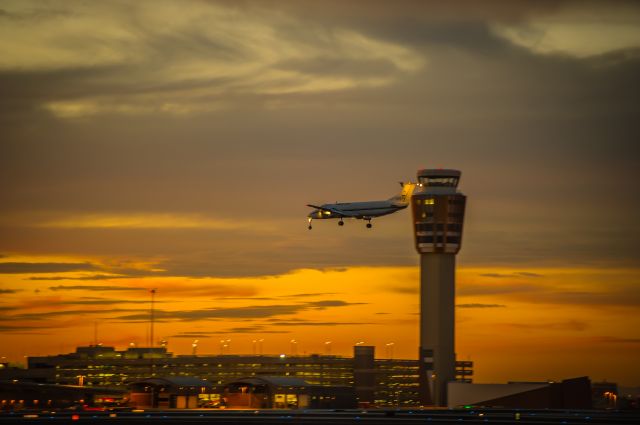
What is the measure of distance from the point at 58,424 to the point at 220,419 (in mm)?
27500

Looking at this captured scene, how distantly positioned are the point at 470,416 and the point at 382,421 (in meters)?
20.2

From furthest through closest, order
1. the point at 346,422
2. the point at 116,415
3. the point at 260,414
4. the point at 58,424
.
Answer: the point at 260,414 < the point at 116,415 < the point at 346,422 < the point at 58,424

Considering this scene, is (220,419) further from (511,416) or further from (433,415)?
(511,416)

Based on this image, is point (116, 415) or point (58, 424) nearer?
point (58, 424)

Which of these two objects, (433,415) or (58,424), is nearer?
(58,424)

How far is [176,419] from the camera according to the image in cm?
16125

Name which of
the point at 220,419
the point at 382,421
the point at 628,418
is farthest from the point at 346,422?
the point at 628,418

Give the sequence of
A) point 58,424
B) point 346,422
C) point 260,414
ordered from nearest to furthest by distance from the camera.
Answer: point 58,424
point 346,422
point 260,414

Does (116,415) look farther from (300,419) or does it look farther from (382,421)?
Result: (382,421)

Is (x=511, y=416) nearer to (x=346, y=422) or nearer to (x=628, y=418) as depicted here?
(x=628, y=418)

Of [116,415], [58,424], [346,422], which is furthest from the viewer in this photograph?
[116,415]

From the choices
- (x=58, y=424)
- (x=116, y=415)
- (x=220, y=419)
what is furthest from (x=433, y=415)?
(x=58, y=424)

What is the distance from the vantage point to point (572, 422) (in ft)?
525

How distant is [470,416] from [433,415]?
251 inches
